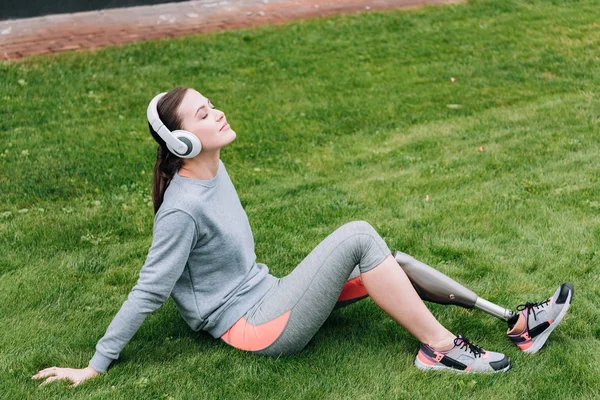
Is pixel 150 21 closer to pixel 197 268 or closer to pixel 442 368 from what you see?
pixel 197 268

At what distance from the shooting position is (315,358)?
3.87m

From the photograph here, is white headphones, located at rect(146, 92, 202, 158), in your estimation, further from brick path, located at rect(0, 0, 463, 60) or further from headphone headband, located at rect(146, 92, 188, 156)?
brick path, located at rect(0, 0, 463, 60)

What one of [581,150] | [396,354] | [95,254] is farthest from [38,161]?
[581,150]

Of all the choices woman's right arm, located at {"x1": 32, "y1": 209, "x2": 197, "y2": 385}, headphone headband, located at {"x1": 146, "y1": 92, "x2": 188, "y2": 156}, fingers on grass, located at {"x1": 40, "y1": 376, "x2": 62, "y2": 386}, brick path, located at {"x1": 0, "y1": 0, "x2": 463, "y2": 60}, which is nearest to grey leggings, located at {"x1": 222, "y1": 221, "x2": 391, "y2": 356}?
woman's right arm, located at {"x1": 32, "y1": 209, "x2": 197, "y2": 385}

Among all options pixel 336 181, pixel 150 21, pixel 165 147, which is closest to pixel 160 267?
pixel 165 147

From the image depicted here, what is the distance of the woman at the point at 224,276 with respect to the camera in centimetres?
350

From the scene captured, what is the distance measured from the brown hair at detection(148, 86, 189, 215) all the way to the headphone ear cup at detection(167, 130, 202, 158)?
2.6 inches

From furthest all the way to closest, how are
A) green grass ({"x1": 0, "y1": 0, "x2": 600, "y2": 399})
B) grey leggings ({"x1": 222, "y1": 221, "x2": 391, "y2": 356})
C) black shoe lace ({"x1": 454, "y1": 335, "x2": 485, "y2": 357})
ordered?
green grass ({"x1": 0, "y1": 0, "x2": 600, "y2": 399})
black shoe lace ({"x1": 454, "y1": 335, "x2": 485, "y2": 357})
grey leggings ({"x1": 222, "y1": 221, "x2": 391, "y2": 356})

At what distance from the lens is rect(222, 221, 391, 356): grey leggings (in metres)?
3.59

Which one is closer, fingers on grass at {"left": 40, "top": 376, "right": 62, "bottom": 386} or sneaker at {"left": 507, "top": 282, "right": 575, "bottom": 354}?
fingers on grass at {"left": 40, "top": 376, "right": 62, "bottom": 386}

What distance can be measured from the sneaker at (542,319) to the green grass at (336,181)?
0.23 feet

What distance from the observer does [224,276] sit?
12.5 feet

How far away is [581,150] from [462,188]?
4.82ft

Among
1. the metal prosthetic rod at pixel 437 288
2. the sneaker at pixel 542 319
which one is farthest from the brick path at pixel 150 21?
the sneaker at pixel 542 319
